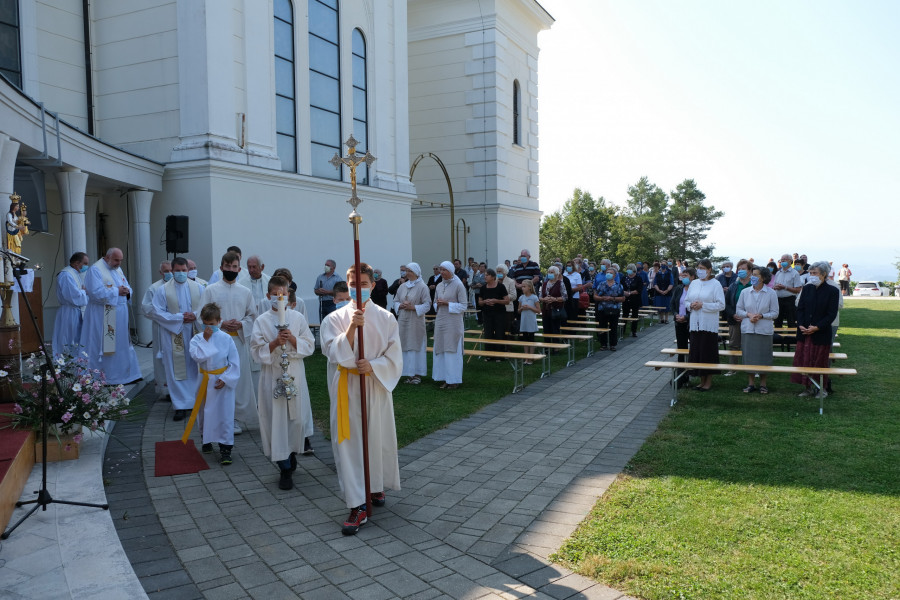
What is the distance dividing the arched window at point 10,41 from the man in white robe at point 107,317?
616 centimetres

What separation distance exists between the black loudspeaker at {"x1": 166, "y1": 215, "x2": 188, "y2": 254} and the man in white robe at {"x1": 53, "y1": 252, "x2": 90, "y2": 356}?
248 centimetres

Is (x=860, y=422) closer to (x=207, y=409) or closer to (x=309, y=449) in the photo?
(x=309, y=449)

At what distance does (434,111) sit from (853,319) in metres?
17.3

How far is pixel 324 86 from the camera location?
1794 centimetres

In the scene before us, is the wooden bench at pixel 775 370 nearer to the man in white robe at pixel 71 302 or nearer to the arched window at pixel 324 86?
the man in white robe at pixel 71 302

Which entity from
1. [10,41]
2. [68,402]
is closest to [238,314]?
[68,402]

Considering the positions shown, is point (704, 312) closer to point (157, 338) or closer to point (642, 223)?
point (157, 338)

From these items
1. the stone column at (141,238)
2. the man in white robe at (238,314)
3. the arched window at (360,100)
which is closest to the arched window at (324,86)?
the arched window at (360,100)

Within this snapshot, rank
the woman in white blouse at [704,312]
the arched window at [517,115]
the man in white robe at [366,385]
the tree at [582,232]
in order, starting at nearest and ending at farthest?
the man in white robe at [366,385]
the woman in white blouse at [704,312]
the arched window at [517,115]
the tree at [582,232]

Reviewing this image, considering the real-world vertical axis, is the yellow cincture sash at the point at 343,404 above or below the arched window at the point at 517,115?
below

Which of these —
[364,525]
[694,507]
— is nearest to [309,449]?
[364,525]

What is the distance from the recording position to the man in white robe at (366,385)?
17.7 ft

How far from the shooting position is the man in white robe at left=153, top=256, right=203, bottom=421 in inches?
356

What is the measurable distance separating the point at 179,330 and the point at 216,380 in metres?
2.50
